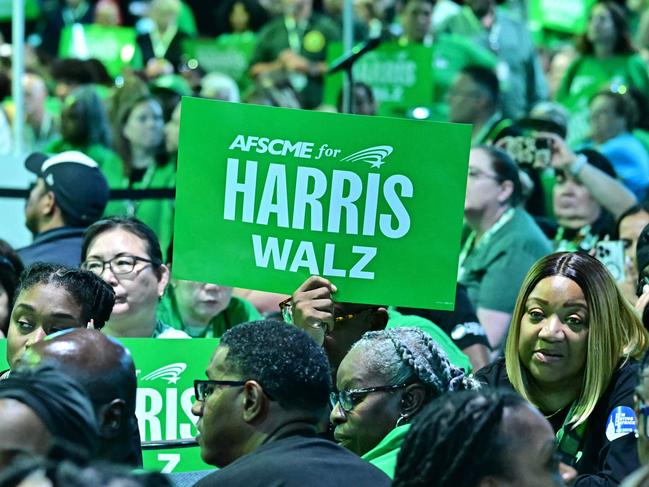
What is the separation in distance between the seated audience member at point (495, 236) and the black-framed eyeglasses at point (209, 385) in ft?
11.0

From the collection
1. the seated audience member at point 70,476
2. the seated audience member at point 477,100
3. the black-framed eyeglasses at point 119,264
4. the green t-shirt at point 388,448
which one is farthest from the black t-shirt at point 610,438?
the seated audience member at point 477,100

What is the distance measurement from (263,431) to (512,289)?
3.54 m

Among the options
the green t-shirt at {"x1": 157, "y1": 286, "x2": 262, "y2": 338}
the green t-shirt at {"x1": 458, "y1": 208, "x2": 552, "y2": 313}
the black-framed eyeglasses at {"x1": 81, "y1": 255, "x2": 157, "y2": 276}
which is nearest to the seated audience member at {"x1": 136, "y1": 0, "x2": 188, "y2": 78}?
the green t-shirt at {"x1": 458, "y1": 208, "x2": 552, "y2": 313}

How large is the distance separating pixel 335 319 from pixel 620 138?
5.10 m

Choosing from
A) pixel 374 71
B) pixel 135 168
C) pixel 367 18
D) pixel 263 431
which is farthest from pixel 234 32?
pixel 263 431

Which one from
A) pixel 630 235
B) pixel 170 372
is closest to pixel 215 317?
pixel 170 372

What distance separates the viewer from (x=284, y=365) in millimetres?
4074

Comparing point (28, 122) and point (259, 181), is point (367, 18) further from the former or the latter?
point (259, 181)

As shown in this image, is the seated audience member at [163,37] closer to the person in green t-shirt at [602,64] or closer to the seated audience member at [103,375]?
the person in green t-shirt at [602,64]

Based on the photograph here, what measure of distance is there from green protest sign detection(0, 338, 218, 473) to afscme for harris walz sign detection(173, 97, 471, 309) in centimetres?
39

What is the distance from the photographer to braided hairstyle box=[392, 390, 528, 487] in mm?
3275

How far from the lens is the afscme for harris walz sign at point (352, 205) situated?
17.2ft

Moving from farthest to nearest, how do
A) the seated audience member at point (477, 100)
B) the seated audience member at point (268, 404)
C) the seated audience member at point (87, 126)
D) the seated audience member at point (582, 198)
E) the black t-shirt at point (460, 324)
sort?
1. the seated audience member at point (87, 126)
2. the seated audience member at point (477, 100)
3. the seated audience member at point (582, 198)
4. the black t-shirt at point (460, 324)
5. the seated audience member at point (268, 404)

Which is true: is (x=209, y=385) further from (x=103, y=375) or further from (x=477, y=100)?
(x=477, y=100)
